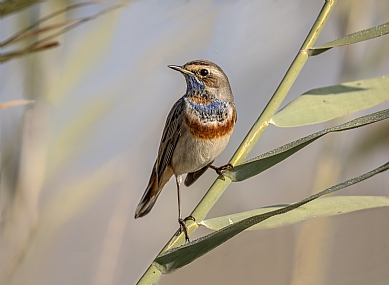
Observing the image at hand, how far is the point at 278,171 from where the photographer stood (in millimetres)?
2678

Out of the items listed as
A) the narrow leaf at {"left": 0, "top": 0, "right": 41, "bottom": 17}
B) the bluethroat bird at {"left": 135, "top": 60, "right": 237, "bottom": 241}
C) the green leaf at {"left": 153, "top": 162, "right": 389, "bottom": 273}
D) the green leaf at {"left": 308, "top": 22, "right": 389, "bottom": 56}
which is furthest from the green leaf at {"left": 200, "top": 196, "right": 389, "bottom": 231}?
the bluethroat bird at {"left": 135, "top": 60, "right": 237, "bottom": 241}

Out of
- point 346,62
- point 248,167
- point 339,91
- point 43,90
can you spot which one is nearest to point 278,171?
point 346,62

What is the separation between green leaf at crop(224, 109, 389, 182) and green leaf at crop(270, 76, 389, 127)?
21 centimetres

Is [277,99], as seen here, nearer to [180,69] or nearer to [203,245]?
[203,245]

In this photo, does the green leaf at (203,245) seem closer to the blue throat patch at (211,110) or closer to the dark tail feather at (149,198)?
the blue throat patch at (211,110)

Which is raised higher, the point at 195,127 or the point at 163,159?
the point at 195,127

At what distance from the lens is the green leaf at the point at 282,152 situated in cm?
126

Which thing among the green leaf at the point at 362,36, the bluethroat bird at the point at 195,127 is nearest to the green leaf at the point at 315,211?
the green leaf at the point at 362,36

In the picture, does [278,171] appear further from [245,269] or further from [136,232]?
[136,232]

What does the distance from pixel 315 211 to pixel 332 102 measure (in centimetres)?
45

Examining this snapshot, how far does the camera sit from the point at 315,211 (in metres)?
1.55

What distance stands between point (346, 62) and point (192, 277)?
1436 millimetres

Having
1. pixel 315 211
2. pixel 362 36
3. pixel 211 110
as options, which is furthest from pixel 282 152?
pixel 211 110

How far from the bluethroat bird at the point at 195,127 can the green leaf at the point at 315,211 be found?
→ 97cm
